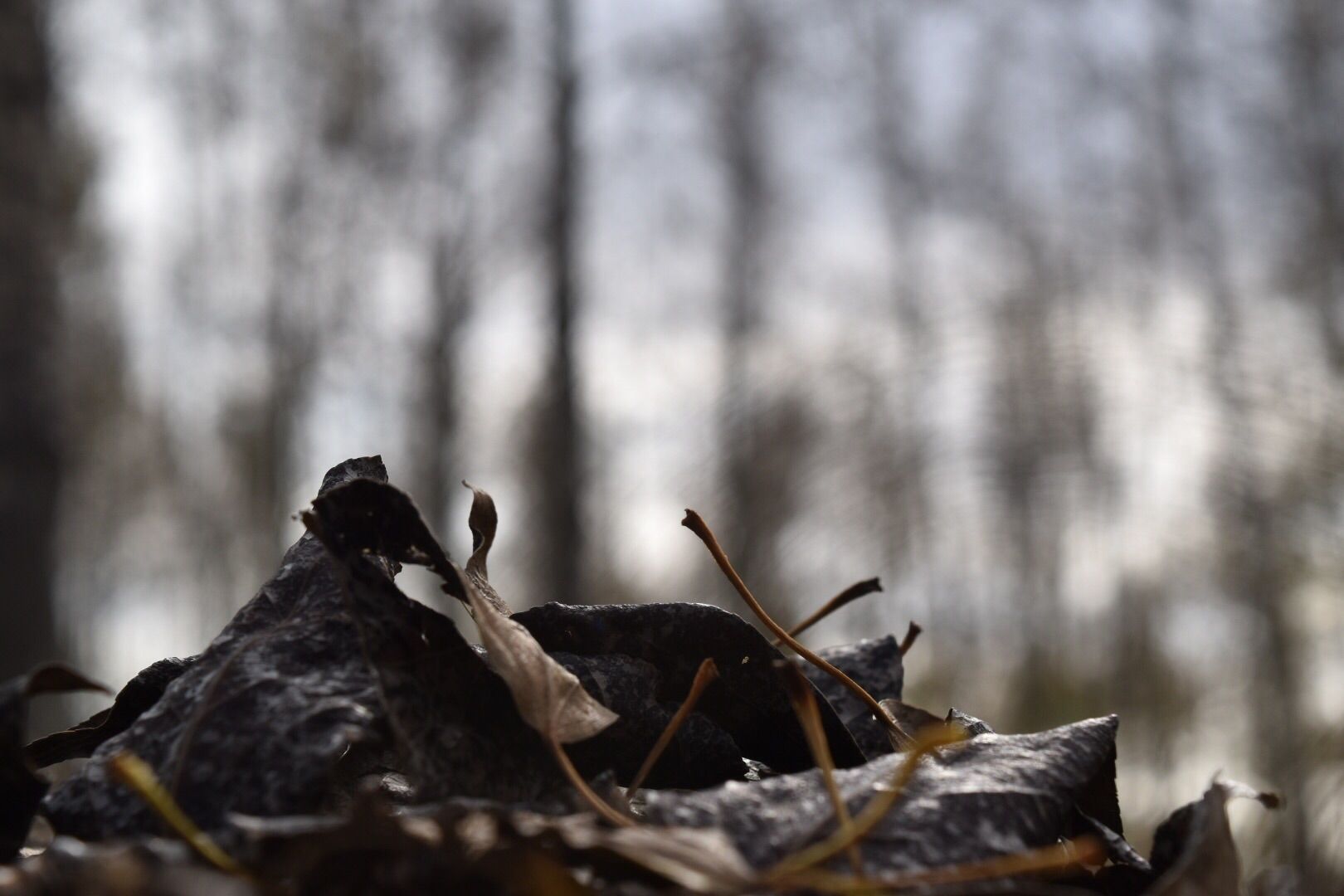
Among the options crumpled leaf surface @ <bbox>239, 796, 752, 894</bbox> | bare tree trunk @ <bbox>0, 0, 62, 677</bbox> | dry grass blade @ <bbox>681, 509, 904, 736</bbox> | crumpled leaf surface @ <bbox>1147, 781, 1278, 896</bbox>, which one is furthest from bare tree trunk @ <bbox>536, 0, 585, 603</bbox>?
crumpled leaf surface @ <bbox>239, 796, 752, 894</bbox>

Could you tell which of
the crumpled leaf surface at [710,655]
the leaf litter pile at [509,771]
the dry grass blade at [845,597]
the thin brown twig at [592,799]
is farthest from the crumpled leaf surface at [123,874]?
the dry grass blade at [845,597]

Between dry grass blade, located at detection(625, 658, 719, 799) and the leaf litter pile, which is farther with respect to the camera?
dry grass blade, located at detection(625, 658, 719, 799)

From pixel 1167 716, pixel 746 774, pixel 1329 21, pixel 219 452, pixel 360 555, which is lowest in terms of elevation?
pixel 1167 716

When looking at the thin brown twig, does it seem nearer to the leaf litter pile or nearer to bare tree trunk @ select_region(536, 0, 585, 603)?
the leaf litter pile

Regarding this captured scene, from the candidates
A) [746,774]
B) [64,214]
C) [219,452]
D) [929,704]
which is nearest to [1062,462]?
[929,704]

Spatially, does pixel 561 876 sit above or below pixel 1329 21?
below

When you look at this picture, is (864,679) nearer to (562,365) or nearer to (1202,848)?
(1202,848)

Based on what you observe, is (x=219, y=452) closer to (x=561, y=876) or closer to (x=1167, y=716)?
(x=1167, y=716)
